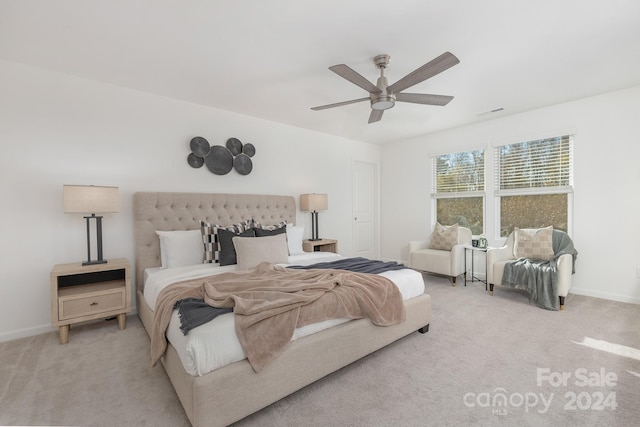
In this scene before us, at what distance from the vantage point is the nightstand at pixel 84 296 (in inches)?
102

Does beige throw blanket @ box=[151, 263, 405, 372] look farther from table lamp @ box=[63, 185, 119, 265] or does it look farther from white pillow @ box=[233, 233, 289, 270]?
table lamp @ box=[63, 185, 119, 265]

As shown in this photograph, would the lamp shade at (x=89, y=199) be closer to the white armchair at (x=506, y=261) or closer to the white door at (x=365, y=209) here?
the white door at (x=365, y=209)

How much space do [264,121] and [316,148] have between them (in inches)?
43.5

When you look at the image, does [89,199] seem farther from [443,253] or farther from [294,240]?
[443,253]

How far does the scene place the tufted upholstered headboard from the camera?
3.33 m

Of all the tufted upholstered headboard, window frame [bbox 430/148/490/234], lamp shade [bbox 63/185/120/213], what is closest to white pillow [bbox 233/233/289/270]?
the tufted upholstered headboard

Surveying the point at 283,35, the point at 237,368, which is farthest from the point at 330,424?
the point at 283,35

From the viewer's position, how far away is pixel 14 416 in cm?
172

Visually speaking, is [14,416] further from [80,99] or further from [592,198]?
[592,198]

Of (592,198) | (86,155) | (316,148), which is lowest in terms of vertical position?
(592,198)

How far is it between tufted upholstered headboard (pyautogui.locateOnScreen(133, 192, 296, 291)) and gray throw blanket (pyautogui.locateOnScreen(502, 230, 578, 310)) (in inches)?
131

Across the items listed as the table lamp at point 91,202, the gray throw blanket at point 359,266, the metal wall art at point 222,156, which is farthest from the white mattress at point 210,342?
the metal wall art at point 222,156

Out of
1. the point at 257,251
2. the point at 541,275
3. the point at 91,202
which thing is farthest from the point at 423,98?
the point at 91,202

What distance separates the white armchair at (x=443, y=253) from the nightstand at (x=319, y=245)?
4.43 feet
